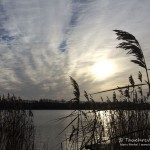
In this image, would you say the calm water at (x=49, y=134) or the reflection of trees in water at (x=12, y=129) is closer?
the reflection of trees in water at (x=12, y=129)

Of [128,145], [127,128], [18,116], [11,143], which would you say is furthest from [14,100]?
[128,145]

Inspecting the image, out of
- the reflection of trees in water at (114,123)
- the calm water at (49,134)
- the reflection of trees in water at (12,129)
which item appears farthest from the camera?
the calm water at (49,134)

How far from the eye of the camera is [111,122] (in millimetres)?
9367

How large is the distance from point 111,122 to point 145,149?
146 inches

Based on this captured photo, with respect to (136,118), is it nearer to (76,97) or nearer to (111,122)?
(111,122)

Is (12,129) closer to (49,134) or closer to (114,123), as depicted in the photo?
(114,123)

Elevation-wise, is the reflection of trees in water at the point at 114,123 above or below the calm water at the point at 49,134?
above

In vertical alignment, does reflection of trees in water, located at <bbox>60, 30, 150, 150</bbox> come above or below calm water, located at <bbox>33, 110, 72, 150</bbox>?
above

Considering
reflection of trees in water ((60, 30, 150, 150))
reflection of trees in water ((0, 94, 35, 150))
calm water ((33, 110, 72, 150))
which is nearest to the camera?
reflection of trees in water ((60, 30, 150, 150))

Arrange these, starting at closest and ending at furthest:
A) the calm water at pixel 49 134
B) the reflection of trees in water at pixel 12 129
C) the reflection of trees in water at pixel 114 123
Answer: the reflection of trees in water at pixel 114 123 → the reflection of trees in water at pixel 12 129 → the calm water at pixel 49 134

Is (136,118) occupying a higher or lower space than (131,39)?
lower

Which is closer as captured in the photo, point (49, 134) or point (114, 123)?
point (114, 123)

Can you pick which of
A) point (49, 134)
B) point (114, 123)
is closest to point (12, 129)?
point (114, 123)

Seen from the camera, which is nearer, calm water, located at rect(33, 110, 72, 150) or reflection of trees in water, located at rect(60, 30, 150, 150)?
reflection of trees in water, located at rect(60, 30, 150, 150)
